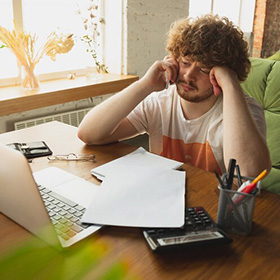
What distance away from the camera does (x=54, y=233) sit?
0.68 m

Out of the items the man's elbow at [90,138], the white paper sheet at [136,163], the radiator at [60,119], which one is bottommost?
the radiator at [60,119]

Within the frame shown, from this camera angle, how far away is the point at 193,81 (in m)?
1.34

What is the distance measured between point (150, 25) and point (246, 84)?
117 cm

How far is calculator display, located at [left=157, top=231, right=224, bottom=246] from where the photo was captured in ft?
2.32

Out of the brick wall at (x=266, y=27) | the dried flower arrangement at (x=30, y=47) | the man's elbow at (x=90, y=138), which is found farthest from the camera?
the brick wall at (x=266, y=27)

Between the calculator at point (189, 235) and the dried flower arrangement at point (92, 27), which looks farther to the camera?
the dried flower arrangement at point (92, 27)

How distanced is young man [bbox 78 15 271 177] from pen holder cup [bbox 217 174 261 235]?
1.56 feet

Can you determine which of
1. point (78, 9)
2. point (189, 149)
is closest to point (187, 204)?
point (189, 149)

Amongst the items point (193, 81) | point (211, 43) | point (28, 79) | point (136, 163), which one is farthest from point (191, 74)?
point (28, 79)

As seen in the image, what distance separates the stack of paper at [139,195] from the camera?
80cm

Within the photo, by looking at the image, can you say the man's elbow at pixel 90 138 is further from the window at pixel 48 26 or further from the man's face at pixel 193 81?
the window at pixel 48 26

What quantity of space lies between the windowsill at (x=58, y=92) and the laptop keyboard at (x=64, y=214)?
120cm


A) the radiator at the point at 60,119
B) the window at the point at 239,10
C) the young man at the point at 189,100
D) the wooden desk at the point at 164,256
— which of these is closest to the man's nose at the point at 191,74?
the young man at the point at 189,100

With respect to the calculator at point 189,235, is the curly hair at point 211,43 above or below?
above
